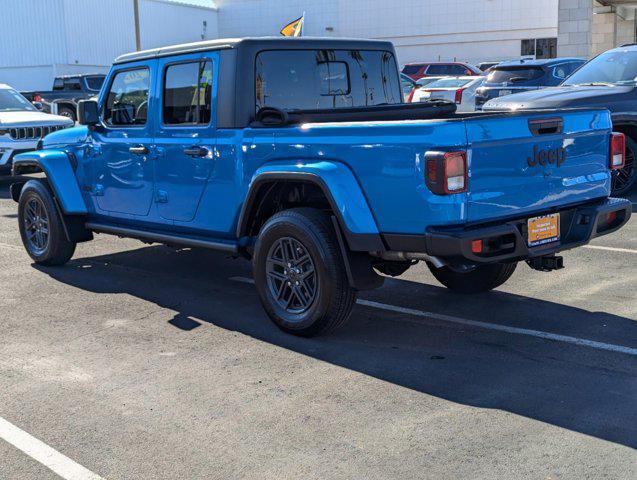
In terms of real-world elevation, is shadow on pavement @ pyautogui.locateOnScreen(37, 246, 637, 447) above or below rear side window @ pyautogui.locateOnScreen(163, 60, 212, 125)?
below

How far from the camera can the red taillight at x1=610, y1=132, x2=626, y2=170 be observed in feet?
18.8

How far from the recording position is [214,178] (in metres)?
6.06

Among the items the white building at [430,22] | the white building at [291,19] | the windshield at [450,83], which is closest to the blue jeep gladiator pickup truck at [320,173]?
the windshield at [450,83]

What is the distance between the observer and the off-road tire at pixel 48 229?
7770 millimetres

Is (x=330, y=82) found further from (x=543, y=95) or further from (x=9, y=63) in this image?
(x=9, y=63)

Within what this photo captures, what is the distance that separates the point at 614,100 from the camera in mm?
11125

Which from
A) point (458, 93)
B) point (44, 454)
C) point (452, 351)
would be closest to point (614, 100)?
point (452, 351)

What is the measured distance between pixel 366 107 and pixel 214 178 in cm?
132

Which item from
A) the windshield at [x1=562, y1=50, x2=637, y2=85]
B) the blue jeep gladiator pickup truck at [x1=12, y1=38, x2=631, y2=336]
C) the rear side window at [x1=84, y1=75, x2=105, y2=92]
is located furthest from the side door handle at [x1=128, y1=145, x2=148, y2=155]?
the rear side window at [x1=84, y1=75, x2=105, y2=92]

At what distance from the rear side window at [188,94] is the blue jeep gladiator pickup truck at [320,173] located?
0.05 feet

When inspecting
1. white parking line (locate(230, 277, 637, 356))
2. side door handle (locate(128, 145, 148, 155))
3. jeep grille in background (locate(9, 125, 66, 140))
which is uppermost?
side door handle (locate(128, 145, 148, 155))

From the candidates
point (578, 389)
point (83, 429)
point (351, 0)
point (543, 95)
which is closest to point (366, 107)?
point (578, 389)

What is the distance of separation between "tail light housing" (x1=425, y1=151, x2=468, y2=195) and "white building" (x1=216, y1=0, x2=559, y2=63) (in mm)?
43260

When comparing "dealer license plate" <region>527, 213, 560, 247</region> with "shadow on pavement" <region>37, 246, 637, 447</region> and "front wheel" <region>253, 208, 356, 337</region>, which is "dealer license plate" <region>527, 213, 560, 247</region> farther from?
"front wheel" <region>253, 208, 356, 337</region>
